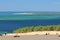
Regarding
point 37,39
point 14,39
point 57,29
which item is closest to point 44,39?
point 37,39

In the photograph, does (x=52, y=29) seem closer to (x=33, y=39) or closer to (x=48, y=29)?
(x=48, y=29)

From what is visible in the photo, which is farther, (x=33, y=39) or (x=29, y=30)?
(x=29, y=30)

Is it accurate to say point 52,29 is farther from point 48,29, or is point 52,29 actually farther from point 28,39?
point 28,39

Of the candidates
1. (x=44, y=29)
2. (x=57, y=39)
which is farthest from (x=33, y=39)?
(x=44, y=29)

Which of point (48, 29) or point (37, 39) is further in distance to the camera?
point (48, 29)

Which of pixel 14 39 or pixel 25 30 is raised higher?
pixel 14 39

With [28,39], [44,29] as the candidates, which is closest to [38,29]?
[44,29]

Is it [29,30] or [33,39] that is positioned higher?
[33,39]
